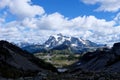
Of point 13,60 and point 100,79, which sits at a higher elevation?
point 13,60

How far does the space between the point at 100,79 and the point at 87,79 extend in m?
4.85

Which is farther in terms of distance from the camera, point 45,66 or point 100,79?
point 45,66

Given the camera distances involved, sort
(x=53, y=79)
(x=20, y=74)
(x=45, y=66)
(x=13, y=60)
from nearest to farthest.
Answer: (x=53, y=79), (x=20, y=74), (x=13, y=60), (x=45, y=66)

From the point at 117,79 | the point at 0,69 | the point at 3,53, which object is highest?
the point at 3,53

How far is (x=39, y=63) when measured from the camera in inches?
7397

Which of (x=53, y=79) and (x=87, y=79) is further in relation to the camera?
(x=53, y=79)

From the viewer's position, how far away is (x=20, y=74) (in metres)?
126

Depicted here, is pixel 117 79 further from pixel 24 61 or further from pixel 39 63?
pixel 39 63

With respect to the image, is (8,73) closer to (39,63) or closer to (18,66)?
(18,66)

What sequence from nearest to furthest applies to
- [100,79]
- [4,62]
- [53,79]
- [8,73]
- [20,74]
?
[100,79] < [53,79] < [8,73] < [20,74] < [4,62]

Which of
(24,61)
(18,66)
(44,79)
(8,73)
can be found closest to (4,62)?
(18,66)

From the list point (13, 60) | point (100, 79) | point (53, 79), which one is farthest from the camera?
point (13, 60)

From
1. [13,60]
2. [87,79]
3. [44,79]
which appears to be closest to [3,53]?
[13,60]

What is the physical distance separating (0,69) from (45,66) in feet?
216
